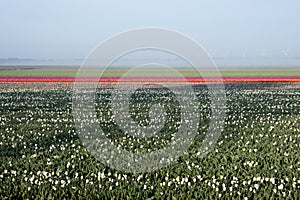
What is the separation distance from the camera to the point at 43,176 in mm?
9734

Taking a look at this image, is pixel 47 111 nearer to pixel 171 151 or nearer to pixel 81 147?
pixel 81 147

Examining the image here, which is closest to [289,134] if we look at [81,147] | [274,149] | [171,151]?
[274,149]

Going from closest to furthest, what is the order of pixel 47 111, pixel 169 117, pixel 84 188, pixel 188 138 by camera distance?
1. pixel 84 188
2. pixel 188 138
3. pixel 169 117
4. pixel 47 111

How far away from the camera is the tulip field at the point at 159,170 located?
28.6 ft

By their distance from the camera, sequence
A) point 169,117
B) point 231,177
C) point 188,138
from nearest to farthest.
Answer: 1. point 231,177
2. point 188,138
3. point 169,117

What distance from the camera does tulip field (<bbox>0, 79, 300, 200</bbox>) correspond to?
8711 millimetres

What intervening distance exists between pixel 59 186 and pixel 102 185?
88cm

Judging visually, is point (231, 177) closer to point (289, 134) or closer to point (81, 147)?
point (81, 147)

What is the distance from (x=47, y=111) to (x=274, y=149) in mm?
12099

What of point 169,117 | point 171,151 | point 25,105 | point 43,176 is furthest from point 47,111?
point 43,176

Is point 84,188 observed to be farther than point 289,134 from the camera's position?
No

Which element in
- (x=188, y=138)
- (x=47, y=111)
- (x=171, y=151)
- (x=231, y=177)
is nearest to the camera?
(x=231, y=177)

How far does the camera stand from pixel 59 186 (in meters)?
9.04

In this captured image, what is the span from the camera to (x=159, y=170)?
10.3 m
